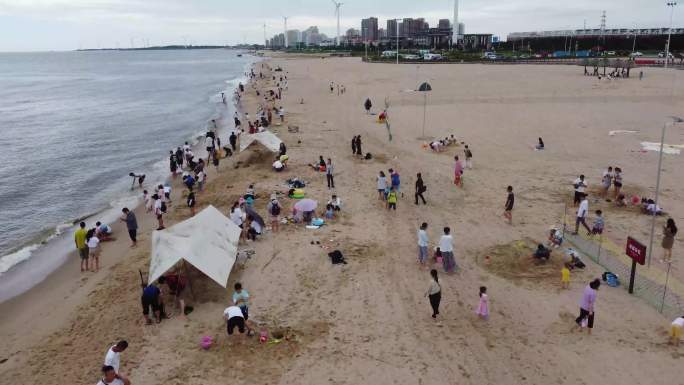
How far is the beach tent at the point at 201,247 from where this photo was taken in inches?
424

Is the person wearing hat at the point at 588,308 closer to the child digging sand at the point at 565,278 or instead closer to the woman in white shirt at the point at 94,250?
the child digging sand at the point at 565,278

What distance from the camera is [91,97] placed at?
67.6 meters

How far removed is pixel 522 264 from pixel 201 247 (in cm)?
775

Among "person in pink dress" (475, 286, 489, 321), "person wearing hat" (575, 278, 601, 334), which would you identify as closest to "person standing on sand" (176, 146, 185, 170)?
"person in pink dress" (475, 286, 489, 321)

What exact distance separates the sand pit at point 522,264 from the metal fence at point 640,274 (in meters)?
0.84

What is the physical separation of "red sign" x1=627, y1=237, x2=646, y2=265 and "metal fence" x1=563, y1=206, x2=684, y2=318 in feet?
2.34

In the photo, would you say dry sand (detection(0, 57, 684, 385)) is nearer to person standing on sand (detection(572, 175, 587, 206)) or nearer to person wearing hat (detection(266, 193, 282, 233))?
person wearing hat (detection(266, 193, 282, 233))

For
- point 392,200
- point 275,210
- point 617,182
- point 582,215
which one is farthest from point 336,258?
point 617,182

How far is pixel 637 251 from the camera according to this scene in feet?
33.9

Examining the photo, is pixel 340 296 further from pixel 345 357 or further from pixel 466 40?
pixel 466 40

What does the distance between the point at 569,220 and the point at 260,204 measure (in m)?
9.99

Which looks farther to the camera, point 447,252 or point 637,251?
point 447,252

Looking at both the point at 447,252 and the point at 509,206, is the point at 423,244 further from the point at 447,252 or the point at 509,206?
the point at 509,206

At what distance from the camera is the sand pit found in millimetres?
11578
